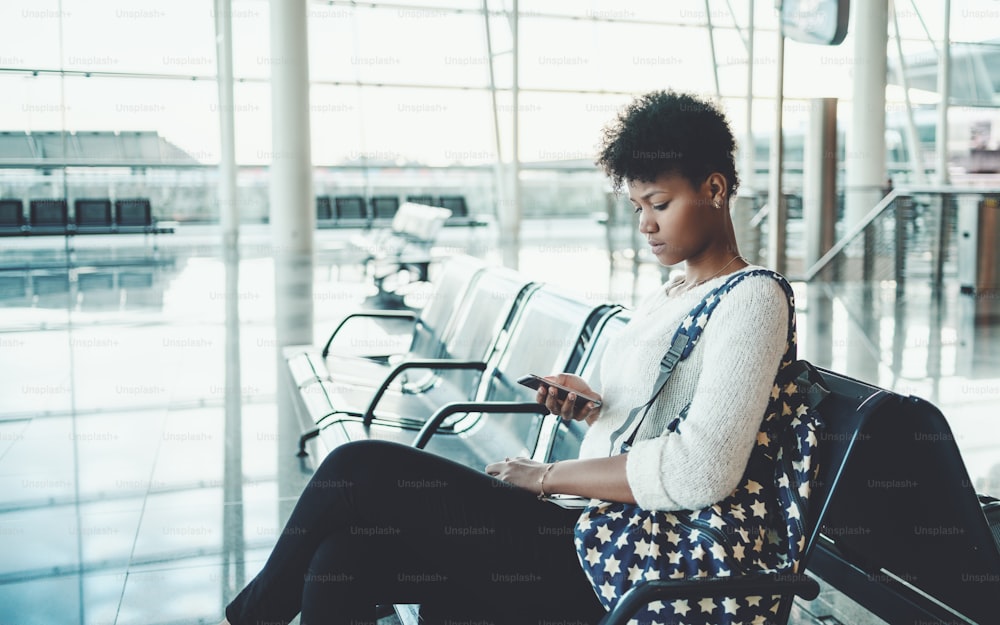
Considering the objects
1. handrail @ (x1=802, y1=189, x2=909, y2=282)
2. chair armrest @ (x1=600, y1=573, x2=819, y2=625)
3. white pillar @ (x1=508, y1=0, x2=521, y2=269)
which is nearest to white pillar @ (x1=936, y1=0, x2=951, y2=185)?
white pillar @ (x1=508, y1=0, x2=521, y2=269)

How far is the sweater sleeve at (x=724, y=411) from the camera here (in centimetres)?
155

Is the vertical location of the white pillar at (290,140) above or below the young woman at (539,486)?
above

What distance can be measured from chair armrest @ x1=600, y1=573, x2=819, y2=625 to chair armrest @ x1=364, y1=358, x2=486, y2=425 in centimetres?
174

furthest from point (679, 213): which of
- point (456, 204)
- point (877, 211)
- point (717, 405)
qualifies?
point (456, 204)

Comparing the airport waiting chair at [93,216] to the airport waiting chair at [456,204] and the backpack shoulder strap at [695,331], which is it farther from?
the backpack shoulder strap at [695,331]

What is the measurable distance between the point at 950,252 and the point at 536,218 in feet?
37.4

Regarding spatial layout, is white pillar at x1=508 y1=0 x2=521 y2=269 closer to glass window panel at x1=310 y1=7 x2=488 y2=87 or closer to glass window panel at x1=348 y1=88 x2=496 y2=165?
glass window panel at x1=348 y1=88 x2=496 y2=165

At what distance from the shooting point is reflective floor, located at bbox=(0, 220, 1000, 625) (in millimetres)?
2982

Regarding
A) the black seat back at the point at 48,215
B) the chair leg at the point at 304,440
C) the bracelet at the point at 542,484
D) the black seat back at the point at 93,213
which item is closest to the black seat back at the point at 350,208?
the black seat back at the point at 93,213

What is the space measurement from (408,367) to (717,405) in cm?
188

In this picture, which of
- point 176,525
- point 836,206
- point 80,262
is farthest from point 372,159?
point 176,525

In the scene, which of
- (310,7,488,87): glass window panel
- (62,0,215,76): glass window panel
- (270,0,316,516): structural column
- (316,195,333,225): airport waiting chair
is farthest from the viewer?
(316,195,333,225): airport waiting chair

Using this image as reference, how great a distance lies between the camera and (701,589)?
1.46 meters

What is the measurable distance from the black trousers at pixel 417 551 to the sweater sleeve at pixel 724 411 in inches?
9.2
